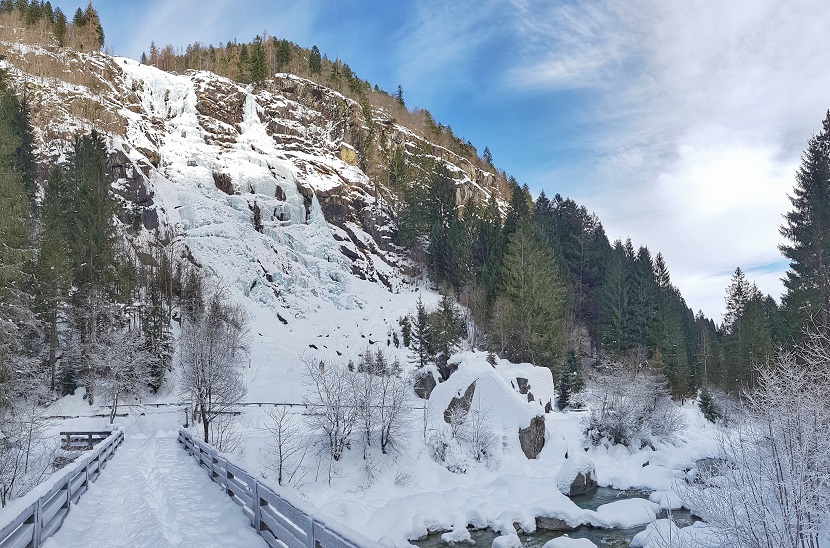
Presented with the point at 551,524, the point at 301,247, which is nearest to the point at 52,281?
the point at 301,247

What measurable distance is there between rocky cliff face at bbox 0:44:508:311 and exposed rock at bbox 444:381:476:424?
125ft

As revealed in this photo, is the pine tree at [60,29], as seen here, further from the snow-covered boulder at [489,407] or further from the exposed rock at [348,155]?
the snow-covered boulder at [489,407]

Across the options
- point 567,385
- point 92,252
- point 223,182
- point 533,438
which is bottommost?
point 533,438

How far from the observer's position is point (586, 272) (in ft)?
267

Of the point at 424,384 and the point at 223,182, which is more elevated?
the point at 223,182

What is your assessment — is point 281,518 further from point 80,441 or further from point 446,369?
point 446,369

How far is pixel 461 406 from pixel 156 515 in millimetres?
25710

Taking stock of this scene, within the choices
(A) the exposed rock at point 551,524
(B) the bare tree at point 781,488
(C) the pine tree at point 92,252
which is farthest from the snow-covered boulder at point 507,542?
(C) the pine tree at point 92,252

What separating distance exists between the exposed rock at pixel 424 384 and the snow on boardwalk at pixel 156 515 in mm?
30742

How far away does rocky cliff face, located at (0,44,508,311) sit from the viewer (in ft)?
217

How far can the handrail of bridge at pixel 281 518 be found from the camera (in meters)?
4.36

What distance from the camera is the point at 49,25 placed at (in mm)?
89875

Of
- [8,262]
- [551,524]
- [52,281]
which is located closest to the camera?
[551,524]

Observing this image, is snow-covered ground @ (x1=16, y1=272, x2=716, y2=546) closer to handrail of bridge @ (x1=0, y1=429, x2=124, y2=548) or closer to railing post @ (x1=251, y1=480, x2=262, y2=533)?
handrail of bridge @ (x1=0, y1=429, x2=124, y2=548)
